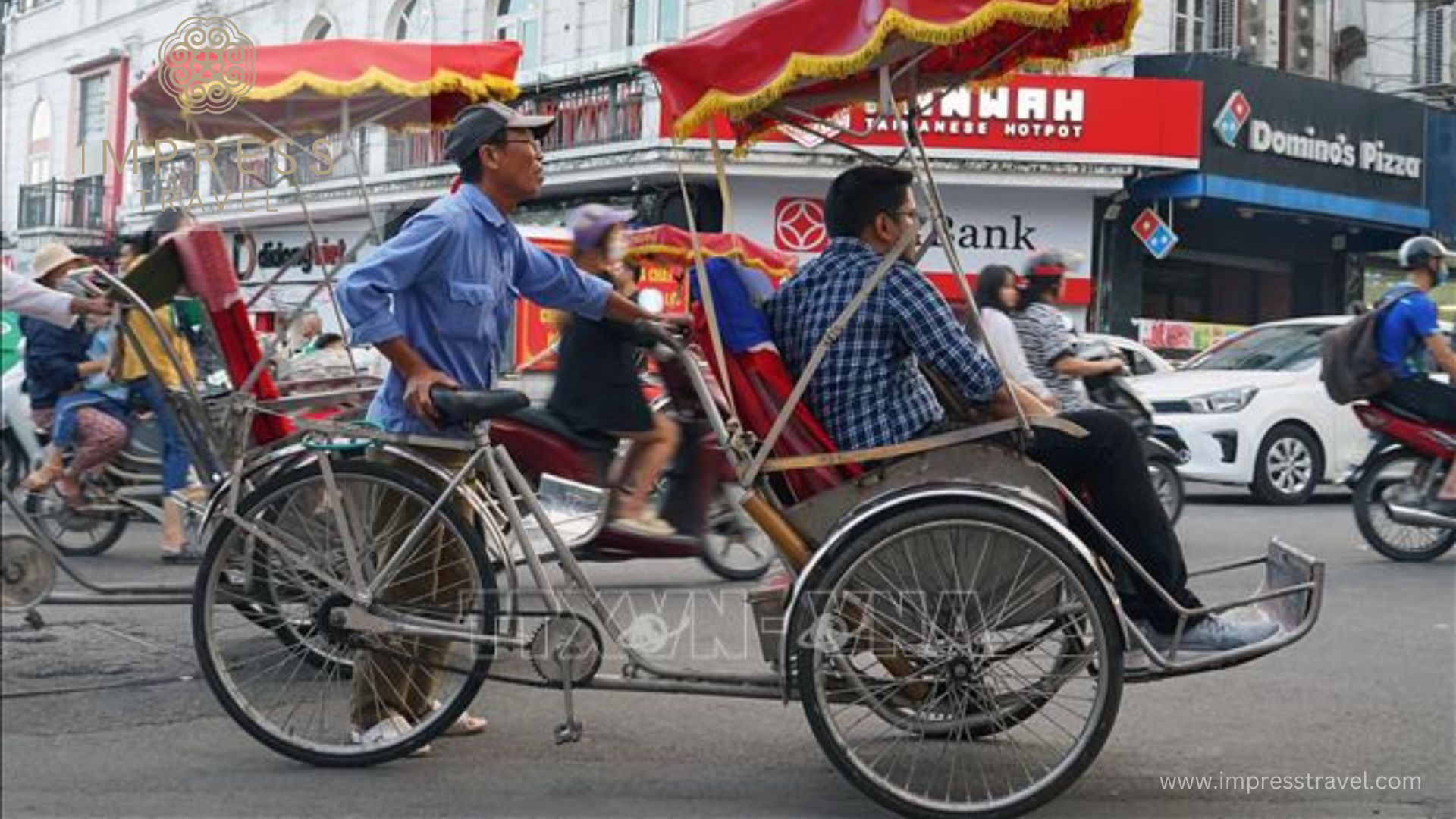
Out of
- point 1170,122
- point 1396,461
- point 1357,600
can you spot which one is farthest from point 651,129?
point 1357,600

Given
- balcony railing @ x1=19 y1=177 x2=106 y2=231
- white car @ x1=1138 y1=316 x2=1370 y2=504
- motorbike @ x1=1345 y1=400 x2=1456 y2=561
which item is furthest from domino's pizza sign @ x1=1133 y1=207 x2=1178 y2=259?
balcony railing @ x1=19 y1=177 x2=106 y2=231

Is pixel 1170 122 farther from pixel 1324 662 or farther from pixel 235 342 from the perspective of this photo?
pixel 235 342

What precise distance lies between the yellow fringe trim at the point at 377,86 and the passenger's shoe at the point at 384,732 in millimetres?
3625

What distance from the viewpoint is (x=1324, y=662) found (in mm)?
5840

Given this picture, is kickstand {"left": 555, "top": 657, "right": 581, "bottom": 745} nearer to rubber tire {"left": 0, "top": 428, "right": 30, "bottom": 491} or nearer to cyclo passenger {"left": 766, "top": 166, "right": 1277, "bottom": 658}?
cyclo passenger {"left": 766, "top": 166, "right": 1277, "bottom": 658}

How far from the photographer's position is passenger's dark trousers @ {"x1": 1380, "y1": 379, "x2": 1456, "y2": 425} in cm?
852

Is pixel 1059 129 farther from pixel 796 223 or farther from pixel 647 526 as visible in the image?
pixel 647 526

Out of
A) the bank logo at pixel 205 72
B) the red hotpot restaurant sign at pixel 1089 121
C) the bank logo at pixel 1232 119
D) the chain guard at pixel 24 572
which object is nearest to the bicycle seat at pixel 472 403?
the chain guard at pixel 24 572

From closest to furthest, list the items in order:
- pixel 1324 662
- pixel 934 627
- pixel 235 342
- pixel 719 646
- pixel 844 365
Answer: pixel 934 627 < pixel 844 365 < pixel 719 646 < pixel 235 342 < pixel 1324 662

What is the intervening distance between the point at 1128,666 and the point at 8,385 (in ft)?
28.1

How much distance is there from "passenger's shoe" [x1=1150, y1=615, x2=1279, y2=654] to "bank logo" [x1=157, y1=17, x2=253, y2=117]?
4.88 m

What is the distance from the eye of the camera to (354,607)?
157 inches

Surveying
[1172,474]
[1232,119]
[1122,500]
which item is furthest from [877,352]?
[1232,119]

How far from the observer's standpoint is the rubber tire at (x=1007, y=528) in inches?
146
